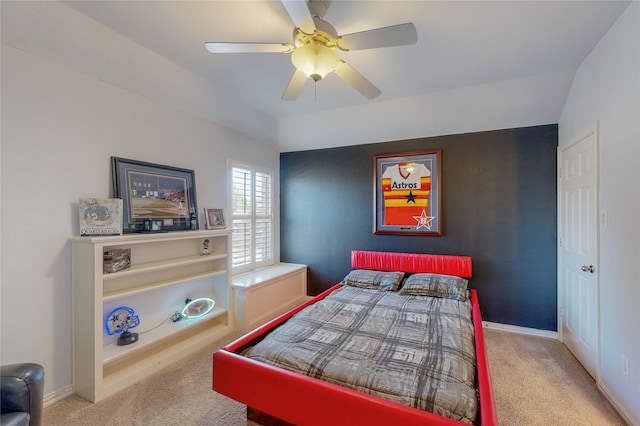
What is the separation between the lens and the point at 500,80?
2.91 meters

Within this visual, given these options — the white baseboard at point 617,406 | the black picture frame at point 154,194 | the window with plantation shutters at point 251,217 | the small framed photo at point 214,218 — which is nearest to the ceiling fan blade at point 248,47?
the black picture frame at point 154,194

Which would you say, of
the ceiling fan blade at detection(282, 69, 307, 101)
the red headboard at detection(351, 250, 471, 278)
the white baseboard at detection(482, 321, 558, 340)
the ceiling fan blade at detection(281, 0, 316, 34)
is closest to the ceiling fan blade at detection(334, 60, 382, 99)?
the ceiling fan blade at detection(282, 69, 307, 101)

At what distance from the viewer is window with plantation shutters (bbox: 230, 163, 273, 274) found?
3.84 m

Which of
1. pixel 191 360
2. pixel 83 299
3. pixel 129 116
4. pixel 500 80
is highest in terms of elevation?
pixel 500 80

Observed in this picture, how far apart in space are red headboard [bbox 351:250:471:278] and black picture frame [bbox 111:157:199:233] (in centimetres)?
230

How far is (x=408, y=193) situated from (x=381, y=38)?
2478mm

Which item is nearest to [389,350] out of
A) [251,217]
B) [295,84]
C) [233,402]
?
[233,402]

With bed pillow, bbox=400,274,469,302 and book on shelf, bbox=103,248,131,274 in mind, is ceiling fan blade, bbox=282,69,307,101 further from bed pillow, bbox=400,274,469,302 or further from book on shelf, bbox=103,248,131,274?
bed pillow, bbox=400,274,469,302

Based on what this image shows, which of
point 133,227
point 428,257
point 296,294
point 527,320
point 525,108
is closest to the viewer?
point 133,227

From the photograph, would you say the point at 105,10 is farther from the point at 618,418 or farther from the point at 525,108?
the point at 618,418

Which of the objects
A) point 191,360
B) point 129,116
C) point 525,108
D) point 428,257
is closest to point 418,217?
point 428,257

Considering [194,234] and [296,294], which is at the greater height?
[194,234]

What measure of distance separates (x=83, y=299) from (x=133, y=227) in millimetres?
690

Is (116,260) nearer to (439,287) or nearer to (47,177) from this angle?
(47,177)
